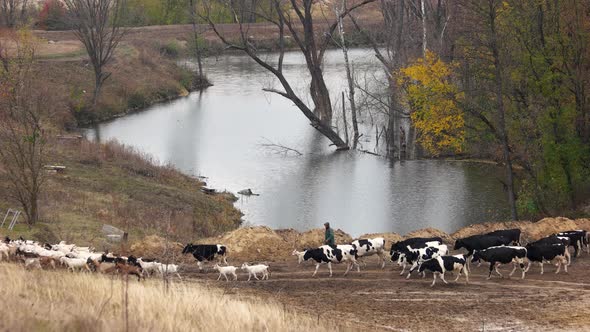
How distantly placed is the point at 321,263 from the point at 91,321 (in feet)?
41.4

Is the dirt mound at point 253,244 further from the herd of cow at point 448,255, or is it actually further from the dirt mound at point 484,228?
the dirt mound at point 484,228

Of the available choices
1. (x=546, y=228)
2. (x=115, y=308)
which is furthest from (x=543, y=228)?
(x=115, y=308)

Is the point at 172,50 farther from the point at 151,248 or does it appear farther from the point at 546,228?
the point at 546,228

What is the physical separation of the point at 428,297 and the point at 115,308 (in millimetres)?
7849

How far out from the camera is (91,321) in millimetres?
12602

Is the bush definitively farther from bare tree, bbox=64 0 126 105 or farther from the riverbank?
the riverbank

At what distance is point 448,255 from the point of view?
2248cm

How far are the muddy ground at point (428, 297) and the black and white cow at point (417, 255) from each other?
1.10 feet

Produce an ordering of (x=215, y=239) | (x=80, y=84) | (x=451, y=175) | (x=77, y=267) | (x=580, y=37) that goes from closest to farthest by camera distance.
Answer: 1. (x=77, y=267)
2. (x=215, y=239)
3. (x=580, y=37)
4. (x=451, y=175)
5. (x=80, y=84)

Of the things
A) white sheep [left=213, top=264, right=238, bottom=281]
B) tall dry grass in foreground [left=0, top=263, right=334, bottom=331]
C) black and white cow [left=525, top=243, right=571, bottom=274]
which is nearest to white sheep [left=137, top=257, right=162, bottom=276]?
white sheep [left=213, top=264, right=238, bottom=281]

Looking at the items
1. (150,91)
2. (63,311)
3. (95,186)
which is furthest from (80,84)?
(63,311)

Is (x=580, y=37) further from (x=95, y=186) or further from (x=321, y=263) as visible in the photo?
(x=95, y=186)

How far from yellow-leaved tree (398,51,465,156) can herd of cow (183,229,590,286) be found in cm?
1623

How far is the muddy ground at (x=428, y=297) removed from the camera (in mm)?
18375
